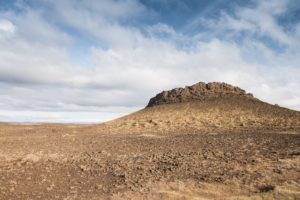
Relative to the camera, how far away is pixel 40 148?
19.7 metres

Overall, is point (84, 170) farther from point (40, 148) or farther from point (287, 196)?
point (287, 196)

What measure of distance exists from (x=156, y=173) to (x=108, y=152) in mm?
4874

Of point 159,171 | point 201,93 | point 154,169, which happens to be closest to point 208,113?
point 201,93

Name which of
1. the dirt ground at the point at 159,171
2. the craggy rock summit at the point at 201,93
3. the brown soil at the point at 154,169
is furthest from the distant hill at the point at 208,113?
the dirt ground at the point at 159,171

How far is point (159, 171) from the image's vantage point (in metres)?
13.7

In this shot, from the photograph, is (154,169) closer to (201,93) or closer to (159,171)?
(159,171)

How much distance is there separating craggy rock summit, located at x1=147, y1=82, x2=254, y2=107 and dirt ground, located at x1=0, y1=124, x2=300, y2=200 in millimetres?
26106

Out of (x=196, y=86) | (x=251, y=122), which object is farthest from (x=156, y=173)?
(x=196, y=86)

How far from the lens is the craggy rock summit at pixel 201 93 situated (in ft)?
148

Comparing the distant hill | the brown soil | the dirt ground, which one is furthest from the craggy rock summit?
the dirt ground

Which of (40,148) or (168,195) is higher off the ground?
→ (40,148)

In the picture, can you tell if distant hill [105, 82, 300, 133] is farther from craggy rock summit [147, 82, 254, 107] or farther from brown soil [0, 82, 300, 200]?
brown soil [0, 82, 300, 200]

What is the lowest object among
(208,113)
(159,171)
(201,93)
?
(159,171)

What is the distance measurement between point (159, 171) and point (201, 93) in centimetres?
3305
